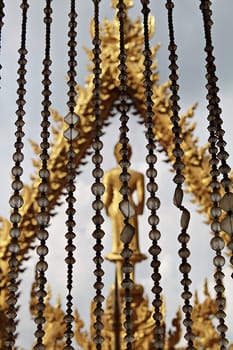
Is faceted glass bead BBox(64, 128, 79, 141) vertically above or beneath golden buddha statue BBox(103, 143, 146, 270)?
beneath

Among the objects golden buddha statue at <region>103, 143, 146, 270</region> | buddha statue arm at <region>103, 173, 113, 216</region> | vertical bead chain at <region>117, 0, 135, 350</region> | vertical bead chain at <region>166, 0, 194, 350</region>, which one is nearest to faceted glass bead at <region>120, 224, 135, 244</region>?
vertical bead chain at <region>117, 0, 135, 350</region>

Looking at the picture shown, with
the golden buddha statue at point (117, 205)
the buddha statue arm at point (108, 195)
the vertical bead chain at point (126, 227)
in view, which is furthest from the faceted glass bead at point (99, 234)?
the buddha statue arm at point (108, 195)

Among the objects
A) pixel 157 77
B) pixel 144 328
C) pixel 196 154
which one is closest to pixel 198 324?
pixel 144 328

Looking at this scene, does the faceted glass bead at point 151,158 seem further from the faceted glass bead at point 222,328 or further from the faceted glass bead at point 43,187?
the faceted glass bead at point 222,328

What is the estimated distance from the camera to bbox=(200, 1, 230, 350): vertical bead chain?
1348mm

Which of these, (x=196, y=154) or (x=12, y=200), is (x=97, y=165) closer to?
(x=12, y=200)

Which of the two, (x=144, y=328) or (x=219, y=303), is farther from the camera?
(x=144, y=328)

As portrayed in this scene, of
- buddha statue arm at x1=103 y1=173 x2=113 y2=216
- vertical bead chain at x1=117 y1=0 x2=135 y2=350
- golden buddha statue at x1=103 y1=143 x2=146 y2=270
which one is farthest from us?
buddha statue arm at x1=103 y1=173 x2=113 y2=216

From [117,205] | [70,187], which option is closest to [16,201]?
[70,187]

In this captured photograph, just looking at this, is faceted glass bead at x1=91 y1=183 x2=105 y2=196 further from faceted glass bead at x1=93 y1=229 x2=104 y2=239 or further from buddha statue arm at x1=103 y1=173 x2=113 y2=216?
buddha statue arm at x1=103 y1=173 x2=113 y2=216

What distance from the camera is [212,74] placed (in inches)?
59.3

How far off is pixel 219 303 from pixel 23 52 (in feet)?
2.53

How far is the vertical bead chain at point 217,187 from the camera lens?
1348 mm

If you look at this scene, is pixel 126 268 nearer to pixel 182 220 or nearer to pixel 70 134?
pixel 182 220
